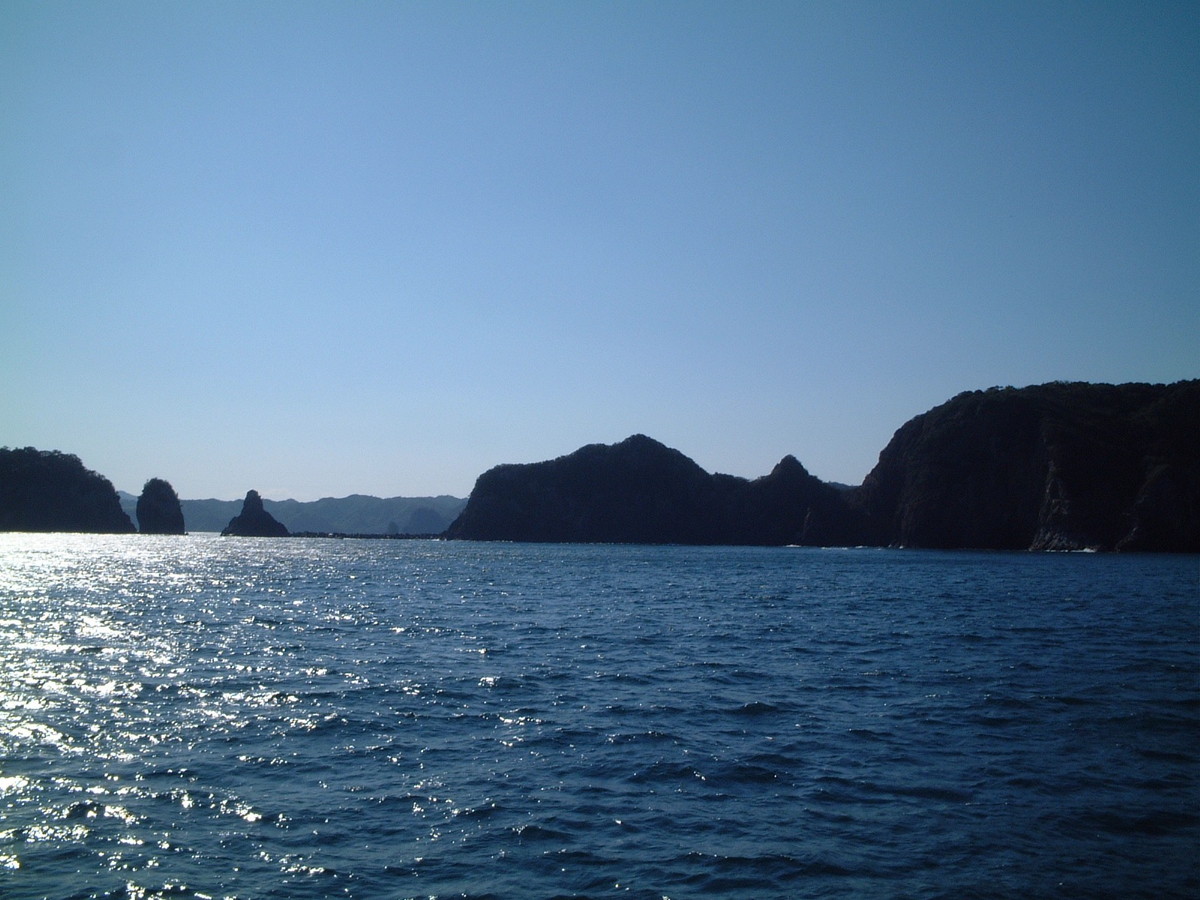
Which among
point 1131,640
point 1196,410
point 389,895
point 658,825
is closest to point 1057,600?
point 1131,640

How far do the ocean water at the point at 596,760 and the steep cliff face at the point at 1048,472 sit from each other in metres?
109

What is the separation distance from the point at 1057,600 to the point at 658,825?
167 feet

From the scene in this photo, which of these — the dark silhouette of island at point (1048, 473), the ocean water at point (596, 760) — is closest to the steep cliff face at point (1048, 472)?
the dark silhouette of island at point (1048, 473)

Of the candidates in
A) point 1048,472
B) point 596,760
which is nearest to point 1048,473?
point 1048,472

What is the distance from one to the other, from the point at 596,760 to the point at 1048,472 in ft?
512

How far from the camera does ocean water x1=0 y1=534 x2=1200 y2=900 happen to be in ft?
44.9

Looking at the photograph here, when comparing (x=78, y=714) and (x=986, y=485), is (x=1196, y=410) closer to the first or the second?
(x=986, y=485)

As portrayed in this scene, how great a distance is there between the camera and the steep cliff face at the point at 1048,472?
135 m

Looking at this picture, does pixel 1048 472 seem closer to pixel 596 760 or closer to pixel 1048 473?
pixel 1048 473

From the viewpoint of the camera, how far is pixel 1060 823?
1595 centimetres

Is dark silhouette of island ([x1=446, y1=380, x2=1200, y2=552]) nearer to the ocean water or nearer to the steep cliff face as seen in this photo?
the steep cliff face

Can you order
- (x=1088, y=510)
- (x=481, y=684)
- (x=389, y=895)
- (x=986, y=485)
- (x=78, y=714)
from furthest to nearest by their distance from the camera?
(x=986, y=485) < (x=1088, y=510) < (x=481, y=684) < (x=78, y=714) < (x=389, y=895)

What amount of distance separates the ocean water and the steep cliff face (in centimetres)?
10870

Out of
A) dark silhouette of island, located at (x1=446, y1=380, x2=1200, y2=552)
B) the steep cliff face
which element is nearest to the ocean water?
the steep cliff face
